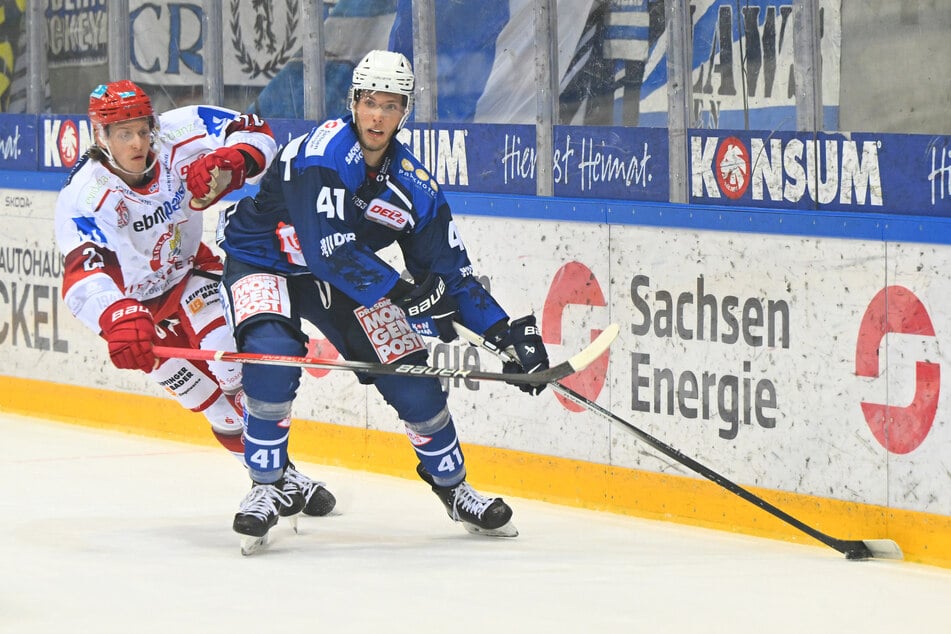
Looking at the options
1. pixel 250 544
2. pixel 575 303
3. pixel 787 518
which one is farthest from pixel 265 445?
pixel 787 518

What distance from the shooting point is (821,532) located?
4.90m

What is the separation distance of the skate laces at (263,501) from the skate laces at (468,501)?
1.62 feet

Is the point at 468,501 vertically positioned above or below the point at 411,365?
below

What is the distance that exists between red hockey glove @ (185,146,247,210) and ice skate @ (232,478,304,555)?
0.83 metres

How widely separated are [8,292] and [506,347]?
3.58 metres

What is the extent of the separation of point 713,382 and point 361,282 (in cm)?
112

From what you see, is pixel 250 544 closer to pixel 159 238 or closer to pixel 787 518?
pixel 159 238

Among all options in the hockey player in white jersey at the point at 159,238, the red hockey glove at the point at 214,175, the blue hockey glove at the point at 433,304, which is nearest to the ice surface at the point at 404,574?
the hockey player in white jersey at the point at 159,238

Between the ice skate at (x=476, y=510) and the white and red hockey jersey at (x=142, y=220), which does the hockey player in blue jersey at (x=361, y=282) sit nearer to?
the ice skate at (x=476, y=510)

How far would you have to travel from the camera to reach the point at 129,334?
189 inches

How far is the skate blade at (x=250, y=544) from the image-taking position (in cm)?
488

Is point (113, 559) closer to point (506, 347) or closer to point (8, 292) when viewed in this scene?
point (506, 347)

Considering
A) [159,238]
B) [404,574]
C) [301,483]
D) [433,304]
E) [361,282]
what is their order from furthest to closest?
[301,483]
[159,238]
[433,304]
[361,282]
[404,574]

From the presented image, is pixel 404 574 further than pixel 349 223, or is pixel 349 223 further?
pixel 349 223
